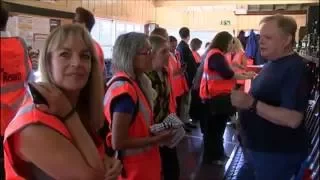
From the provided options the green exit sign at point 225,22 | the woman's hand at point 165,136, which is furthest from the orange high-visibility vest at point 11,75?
the green exit sign at point 225,22

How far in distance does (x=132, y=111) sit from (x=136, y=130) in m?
0.13

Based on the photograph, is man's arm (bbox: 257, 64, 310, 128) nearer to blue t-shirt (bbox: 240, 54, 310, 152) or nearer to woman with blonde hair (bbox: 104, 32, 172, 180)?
blue t-shirt (bbox: 240, 54, 310, 152)

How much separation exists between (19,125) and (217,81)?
3.31 metres

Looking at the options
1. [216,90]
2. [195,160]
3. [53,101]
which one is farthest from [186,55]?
[53,101]

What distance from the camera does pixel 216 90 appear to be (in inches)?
170

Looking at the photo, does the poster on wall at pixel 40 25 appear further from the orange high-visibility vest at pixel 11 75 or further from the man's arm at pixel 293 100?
the man's arm at pixel 293 100

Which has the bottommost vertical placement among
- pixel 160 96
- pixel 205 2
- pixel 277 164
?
pixel 277 164

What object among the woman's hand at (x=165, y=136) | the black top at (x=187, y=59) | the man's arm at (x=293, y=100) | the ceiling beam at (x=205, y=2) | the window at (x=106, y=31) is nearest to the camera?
the man's arm at (x=293, y=100)

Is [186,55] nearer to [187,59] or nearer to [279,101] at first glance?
[187,59]

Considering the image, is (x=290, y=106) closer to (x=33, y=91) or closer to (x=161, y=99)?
(x=161, y=99)

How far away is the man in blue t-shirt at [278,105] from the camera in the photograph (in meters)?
1.92

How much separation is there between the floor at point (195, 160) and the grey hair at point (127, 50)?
2.18 m

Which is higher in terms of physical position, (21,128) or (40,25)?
(40,25)

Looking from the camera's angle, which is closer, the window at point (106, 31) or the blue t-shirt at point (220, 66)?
the blue t-shirt at point (220, 66)
